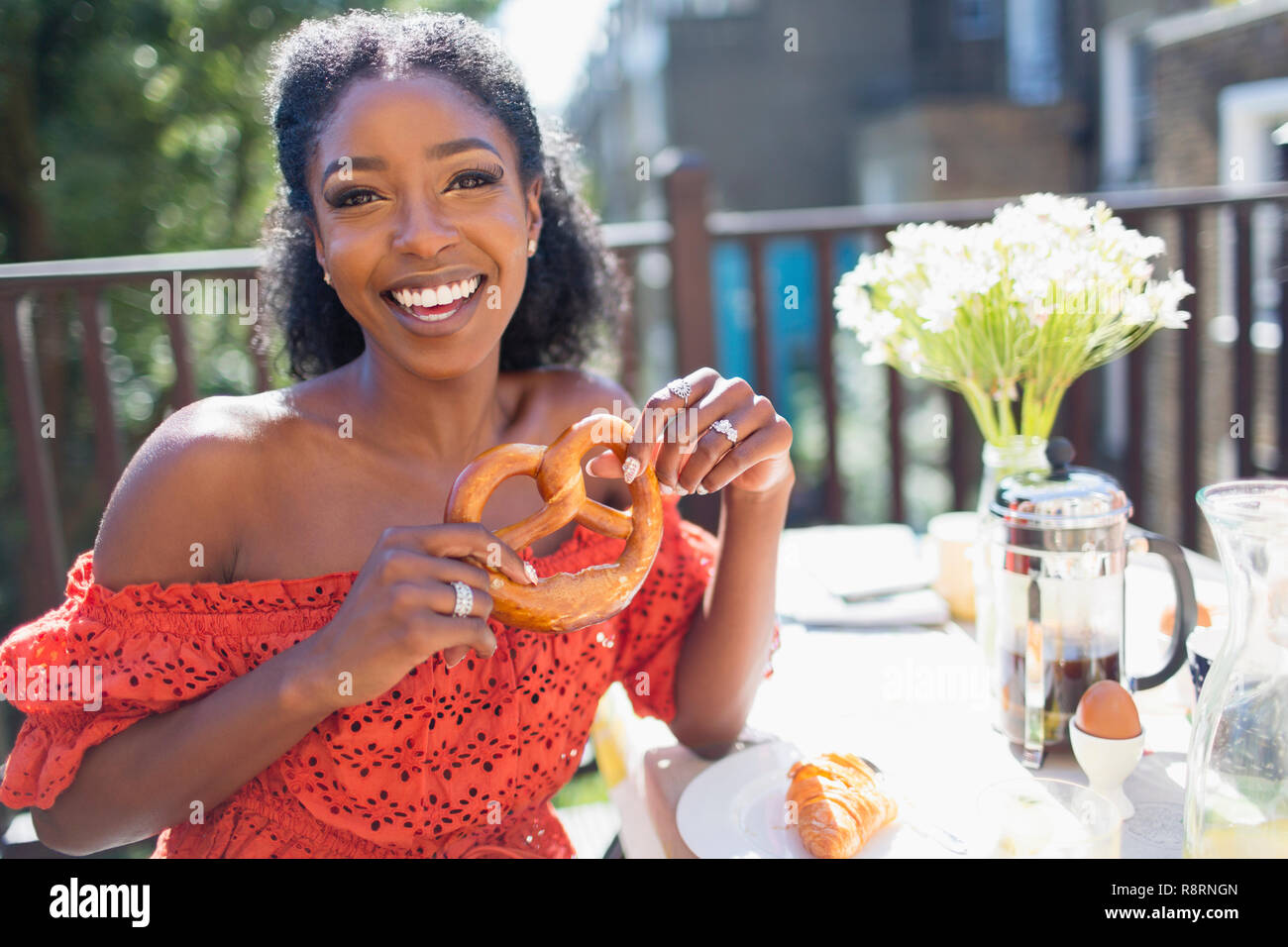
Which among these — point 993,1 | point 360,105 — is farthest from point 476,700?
point 993,1

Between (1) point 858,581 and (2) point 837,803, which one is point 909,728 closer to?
(2) point 837,803

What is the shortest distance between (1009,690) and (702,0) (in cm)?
1635

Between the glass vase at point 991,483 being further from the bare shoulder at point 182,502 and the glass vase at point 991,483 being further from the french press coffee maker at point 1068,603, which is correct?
the bare shoulder at point 182,502

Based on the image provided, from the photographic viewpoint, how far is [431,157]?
4.75 ft

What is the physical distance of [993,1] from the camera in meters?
14.5

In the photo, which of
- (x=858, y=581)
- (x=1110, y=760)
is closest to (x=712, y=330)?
(x=858, y=581)

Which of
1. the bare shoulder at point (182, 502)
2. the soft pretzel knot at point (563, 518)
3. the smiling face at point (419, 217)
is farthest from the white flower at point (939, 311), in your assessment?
the bare shoulder at point (182, 502)

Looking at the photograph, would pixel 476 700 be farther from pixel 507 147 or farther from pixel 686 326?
pixel 686 326

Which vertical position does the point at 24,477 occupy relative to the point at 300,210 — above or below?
below

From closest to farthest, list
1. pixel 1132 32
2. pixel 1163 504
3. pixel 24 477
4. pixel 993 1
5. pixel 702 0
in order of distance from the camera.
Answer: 1. pixel 24 477
2. pixel 1163 504
3. pixel 1132 32
4. pixel 993 1
5. pixel 702 0

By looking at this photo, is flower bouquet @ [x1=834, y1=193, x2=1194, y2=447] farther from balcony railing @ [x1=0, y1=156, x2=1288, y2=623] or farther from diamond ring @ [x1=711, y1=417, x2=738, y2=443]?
balcony railing @ [x1=0, y1=156, x2=1288, y2=623]

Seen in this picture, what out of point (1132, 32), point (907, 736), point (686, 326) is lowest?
point (907, 736)

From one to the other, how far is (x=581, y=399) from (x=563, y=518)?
0.76 meters

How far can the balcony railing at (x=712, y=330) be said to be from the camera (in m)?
3.38
